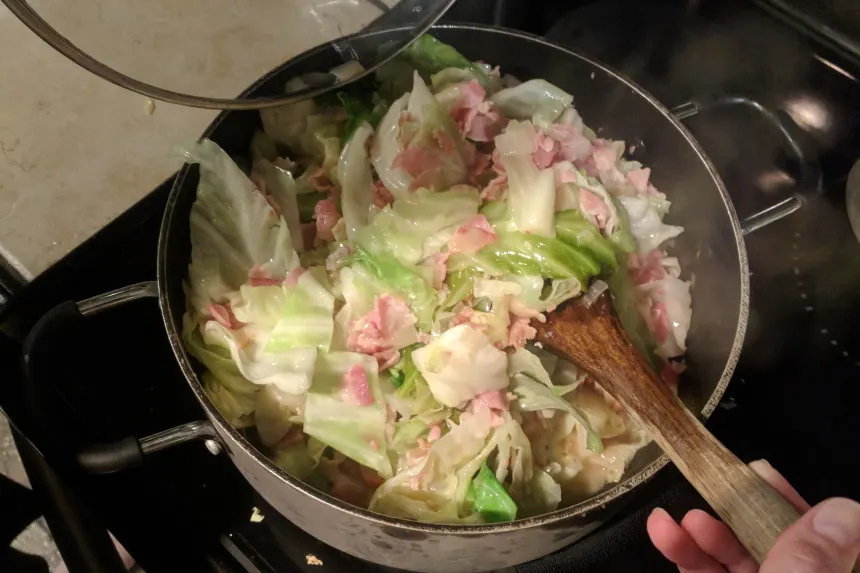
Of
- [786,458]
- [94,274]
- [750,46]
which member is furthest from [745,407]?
[94,274]

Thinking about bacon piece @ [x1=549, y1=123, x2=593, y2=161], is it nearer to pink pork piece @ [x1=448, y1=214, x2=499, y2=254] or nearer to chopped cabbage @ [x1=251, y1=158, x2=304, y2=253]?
pink pork piece @ [x1=448, y1=214, x2=499, y2=254]

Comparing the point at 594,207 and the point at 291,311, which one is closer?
the point at 291,311

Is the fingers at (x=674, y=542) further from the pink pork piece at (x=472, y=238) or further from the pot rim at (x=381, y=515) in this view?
the pink pork piece at (x=472, y=238)

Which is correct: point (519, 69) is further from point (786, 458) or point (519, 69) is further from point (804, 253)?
point (786, 458)

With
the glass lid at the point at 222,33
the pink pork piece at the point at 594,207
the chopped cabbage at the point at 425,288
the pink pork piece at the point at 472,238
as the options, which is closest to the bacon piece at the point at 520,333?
the chopped cabbage at the point at 425,288

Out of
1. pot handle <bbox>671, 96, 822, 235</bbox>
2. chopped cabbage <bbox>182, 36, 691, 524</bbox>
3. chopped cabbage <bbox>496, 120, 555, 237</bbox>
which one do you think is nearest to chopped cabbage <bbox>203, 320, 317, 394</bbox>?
chopped cabbage <bbox>182, 36, 691, 524</bbox>

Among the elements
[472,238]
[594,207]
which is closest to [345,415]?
[472,238]

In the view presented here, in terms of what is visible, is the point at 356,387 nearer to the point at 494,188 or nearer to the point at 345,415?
the point at 345,415
